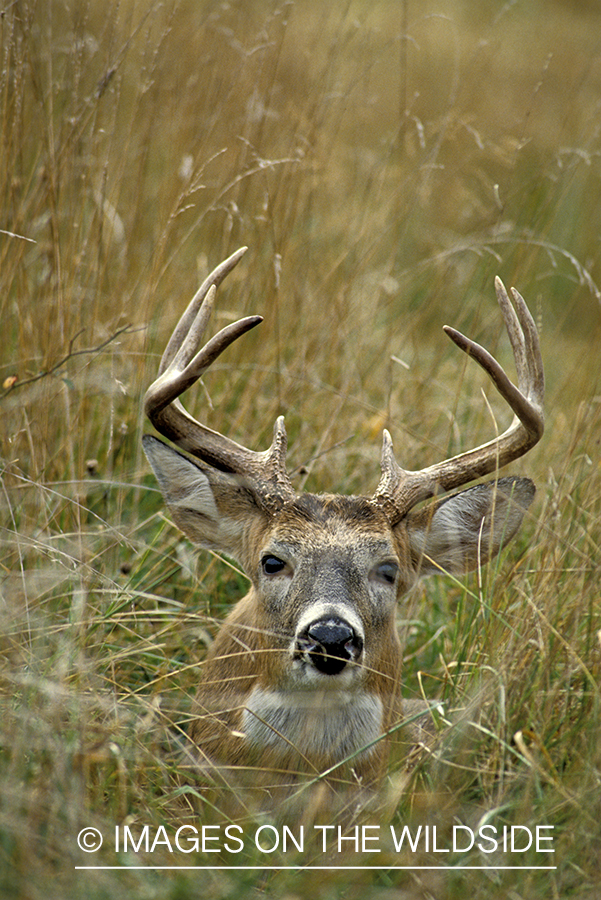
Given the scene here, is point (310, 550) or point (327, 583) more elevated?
point (310, 550)

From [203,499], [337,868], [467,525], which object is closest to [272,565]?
[203,499]

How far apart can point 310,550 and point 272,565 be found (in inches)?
6.9

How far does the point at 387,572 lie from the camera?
3.57m

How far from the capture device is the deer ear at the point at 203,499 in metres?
3.62

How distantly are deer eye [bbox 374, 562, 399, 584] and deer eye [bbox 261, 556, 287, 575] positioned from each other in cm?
35

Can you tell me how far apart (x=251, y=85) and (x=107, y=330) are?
74.1 inches

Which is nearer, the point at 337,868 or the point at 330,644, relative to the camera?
the point at 337,868

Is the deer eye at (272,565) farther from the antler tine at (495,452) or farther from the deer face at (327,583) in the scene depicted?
the antler tine at (495,452)

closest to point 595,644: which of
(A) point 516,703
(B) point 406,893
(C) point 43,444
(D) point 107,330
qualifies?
(A) point 516,703

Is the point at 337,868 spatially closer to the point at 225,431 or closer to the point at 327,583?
the point at 327,583

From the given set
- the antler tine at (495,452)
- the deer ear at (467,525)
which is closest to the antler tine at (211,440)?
the antler tine at (495,452)

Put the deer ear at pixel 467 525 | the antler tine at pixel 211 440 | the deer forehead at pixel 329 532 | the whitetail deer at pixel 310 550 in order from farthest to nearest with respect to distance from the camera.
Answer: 1. the deer ear at pixel 467 525
2. the antler tine at pixel 211 440
3. the deer forehead at pixel 329 532
4. the whitetail deer at pixel 310 550

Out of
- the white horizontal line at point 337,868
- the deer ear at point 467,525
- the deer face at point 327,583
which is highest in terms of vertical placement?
the deer ear at point 467,525

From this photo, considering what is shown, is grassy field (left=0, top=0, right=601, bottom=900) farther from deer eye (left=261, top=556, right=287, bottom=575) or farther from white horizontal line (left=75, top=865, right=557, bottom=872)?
deer eye (left=261, top=556, right=287, bottom=575)
